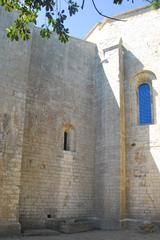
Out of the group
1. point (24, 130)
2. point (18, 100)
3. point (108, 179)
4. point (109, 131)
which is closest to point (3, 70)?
point (18, 100)

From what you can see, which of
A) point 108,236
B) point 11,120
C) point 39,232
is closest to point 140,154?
point 108,236

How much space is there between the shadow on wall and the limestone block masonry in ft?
0.11

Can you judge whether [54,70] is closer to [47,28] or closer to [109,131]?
[109,131]

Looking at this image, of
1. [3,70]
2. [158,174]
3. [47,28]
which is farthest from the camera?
[158,174]

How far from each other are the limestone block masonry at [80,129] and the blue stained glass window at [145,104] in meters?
0.20

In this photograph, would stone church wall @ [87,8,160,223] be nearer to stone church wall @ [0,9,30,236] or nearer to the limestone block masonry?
the limestone block masonry

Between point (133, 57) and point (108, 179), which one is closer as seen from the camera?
point (108, 179)

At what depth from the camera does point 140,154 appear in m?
11.9

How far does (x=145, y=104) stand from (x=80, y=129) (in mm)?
2702

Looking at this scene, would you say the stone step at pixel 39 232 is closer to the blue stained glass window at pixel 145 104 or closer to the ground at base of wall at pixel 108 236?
the ground at base of wall at pixel 108 236

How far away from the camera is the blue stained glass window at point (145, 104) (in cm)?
1237

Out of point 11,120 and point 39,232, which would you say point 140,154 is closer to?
point 39,232

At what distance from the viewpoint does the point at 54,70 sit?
12609 mm

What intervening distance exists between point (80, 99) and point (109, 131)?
73.0 inches
